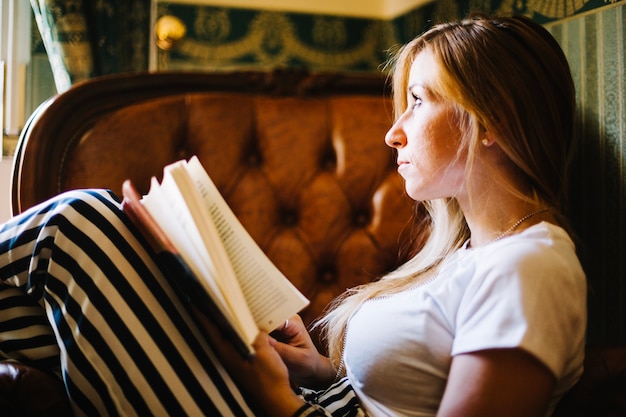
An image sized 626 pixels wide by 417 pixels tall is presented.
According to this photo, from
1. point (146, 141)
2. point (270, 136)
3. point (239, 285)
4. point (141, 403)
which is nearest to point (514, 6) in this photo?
point (270, 136)

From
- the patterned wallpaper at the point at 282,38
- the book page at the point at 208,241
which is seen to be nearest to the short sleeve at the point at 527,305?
the book page at the point at 208,241

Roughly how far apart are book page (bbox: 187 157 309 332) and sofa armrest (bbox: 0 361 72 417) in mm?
231

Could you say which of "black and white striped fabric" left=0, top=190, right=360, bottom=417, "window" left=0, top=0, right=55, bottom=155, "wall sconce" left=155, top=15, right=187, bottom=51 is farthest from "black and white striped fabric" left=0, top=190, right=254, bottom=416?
"wall sconce" left=155, top=15, right=187, bottom=51

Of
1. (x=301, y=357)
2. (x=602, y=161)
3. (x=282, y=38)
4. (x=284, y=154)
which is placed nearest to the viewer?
(x=301, y=357)

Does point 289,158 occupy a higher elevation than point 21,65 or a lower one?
lower

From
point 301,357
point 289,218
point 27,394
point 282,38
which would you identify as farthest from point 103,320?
point 282,38

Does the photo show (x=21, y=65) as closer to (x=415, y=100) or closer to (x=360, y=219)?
(x=360, y=219)

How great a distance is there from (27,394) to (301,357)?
0.39 meters

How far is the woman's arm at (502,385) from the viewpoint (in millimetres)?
615

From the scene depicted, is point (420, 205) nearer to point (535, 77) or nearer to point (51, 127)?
point (535, 77)

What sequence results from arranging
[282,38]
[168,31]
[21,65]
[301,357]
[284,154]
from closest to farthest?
[301,357] < [284,154] < [21,65] < [168,31] < [282,38]

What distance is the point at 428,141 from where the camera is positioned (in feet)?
2.61

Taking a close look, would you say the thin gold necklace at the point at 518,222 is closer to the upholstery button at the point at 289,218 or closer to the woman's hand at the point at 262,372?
the woman's hand at the point at 262,372

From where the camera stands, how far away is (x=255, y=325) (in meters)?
0.61
